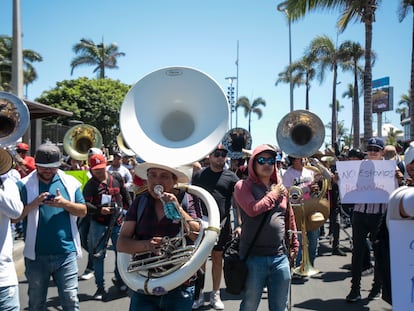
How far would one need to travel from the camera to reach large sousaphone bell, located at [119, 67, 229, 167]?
255cm

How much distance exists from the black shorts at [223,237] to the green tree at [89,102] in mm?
24625

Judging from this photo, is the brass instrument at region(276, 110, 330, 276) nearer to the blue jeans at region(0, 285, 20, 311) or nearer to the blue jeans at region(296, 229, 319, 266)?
the blue jeans at region(296, 229, 319, 266)

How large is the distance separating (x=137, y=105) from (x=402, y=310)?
1.94 m

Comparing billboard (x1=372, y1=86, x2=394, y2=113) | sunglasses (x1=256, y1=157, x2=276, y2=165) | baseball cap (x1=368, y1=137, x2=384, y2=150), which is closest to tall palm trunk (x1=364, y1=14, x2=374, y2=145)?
baseball cap (x1=368, y1=137, x2=384, y2=150)

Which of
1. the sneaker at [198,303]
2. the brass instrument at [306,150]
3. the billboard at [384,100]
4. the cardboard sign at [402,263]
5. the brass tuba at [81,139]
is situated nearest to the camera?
the cardboard sign at [402,263]

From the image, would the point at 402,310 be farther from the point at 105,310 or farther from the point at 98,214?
the point at 98,214

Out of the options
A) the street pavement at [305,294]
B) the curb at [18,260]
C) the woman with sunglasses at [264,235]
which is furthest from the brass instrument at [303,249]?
the curb at [18,260]

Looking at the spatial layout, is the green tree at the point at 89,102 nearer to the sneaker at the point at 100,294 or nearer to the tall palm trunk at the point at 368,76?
the tall palm trunk at the point at 368,76

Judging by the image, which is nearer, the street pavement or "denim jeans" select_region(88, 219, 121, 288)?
the street pavement

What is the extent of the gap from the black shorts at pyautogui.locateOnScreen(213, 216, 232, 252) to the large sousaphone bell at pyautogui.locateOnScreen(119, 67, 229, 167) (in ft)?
8.80

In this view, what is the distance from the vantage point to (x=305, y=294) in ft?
18.5

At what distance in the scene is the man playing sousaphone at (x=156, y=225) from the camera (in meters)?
2.57

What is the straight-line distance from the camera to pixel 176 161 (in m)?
2.49

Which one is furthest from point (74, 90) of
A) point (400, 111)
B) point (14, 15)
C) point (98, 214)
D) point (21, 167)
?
point (400, 111)
